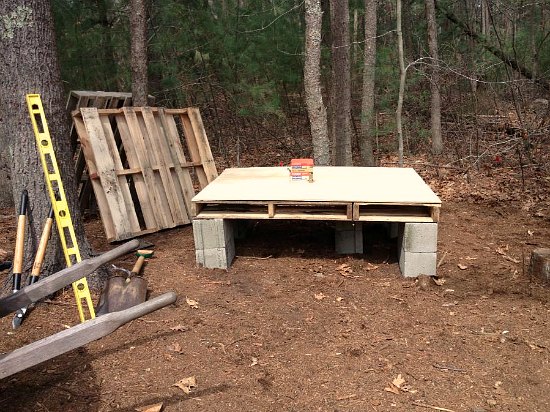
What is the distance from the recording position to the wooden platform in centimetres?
460

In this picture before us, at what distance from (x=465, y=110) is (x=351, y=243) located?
7.78m

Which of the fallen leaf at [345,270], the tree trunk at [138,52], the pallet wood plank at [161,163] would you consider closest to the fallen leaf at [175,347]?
the fallen leaf at [345,270]

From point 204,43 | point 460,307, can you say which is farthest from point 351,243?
Result: point 204,43

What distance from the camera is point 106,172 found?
5.83m

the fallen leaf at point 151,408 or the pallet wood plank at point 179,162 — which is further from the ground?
the pallet wood plank at point 179,162

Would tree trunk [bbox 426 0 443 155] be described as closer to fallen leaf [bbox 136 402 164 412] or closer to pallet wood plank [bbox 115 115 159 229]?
pallet wood plank [bbox 115 115 159 229]

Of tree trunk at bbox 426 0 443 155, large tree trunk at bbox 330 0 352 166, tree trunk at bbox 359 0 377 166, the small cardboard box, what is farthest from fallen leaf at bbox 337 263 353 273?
tree trunk at bbox 426 0 443 155

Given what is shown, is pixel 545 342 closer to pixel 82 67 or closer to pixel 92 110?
pixel 92 110

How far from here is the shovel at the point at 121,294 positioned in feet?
13.5

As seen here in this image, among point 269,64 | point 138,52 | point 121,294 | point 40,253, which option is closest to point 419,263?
point 121,294

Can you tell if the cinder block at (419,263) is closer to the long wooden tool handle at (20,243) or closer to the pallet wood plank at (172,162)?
the pallet wood plank at (172,162)

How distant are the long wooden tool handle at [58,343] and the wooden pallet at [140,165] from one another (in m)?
3.70

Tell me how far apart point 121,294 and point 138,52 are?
5044 mm

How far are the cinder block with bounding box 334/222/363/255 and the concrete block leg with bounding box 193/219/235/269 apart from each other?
126cm
